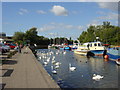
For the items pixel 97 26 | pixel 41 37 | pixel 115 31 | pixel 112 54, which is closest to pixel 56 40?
pixel 41 37

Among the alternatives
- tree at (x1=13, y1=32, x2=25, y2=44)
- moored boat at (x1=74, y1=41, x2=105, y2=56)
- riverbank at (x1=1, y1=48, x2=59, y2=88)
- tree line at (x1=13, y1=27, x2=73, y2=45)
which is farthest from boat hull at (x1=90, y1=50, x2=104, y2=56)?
tree at (x1=13, y1=32, x2=25, y2=44)

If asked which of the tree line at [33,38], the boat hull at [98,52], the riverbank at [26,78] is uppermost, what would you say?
the tree line at [33,38]

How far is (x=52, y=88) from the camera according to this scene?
30.4 feet

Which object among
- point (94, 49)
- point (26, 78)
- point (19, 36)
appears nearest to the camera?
point (26, 78)

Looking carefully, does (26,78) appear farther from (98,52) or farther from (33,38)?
(33,38)

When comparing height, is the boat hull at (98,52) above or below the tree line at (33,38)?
below

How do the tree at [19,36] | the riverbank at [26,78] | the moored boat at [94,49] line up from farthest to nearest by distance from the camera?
1. the tree at [19,36]
2. the moored boat at [94,49]
3. the riverbank at [26,78]

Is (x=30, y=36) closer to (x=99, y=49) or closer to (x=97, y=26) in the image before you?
(x=97, y=26)

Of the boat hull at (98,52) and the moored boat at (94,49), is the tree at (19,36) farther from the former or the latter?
the boat hull at (98,52)

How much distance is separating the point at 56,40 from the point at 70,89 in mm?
147430

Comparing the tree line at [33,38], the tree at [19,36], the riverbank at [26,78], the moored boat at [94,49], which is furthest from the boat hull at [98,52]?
the tree at [19,36]

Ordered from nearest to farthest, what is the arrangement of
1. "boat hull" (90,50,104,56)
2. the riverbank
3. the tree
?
1. the riverbank
2. "boat hull" (90,50,104,56)
3. the tree

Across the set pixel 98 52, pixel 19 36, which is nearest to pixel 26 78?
pixel 98 52

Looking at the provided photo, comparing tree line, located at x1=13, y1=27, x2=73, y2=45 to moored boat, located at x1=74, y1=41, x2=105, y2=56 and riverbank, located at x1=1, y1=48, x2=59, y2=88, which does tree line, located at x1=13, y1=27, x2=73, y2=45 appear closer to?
moored boat, located at x1=74, y1=41, x2=105, y2=56
